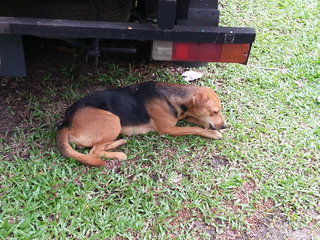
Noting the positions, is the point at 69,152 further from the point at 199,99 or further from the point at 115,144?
the point at 199,99

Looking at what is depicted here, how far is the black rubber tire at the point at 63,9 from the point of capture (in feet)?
11.9

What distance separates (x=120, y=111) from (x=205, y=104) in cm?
80

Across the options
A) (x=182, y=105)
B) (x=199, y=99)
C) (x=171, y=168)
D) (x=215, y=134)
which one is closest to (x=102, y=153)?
(x=171, y=168)

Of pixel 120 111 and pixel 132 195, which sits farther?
pixel 120 111

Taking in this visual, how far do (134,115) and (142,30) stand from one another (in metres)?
1.01

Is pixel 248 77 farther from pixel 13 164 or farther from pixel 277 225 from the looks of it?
pixel 13 164

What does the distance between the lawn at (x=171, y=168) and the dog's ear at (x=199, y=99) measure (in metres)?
0.36

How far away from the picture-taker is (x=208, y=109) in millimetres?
3875

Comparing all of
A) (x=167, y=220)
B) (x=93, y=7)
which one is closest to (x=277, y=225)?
(x=167, y=220)

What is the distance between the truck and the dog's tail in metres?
0.61

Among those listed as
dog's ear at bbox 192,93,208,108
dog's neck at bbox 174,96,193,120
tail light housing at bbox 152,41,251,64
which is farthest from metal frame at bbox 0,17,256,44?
dog's neck at bbox 174,96,193,120

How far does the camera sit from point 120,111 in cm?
383

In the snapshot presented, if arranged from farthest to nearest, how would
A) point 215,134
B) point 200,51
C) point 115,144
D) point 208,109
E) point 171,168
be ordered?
point 215,134
point 208,109
point 115,144
point 171,168
point 200,51

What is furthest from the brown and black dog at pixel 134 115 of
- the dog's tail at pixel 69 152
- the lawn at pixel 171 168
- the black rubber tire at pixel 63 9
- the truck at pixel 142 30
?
the black rubber tire at pixel 63 9
